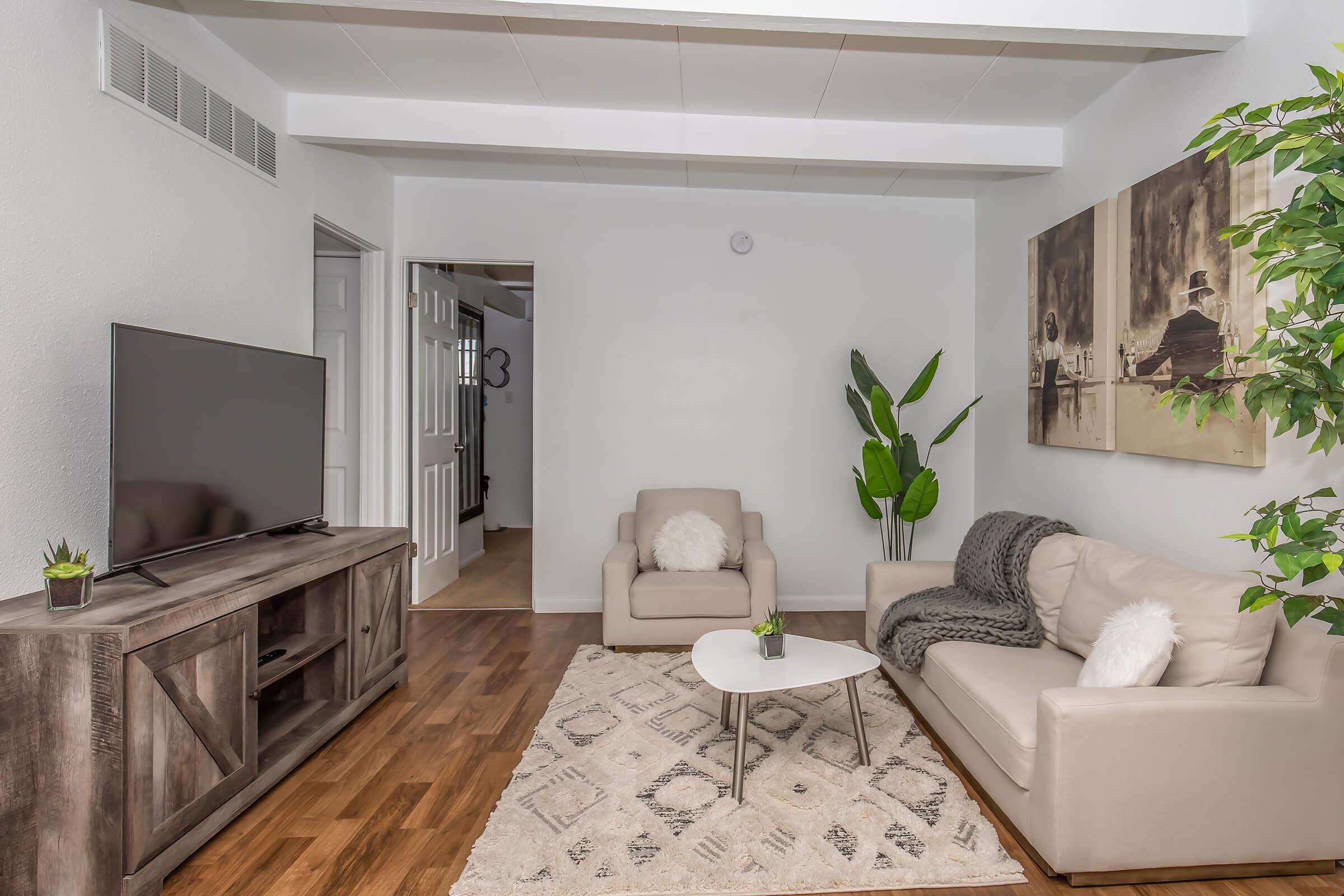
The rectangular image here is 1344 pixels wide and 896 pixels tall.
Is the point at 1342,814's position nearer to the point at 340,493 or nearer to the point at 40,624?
the point at 40,624

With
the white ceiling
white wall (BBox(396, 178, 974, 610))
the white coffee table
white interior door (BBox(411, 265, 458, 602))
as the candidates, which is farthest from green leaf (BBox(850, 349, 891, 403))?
white interior door (BBox(411, 265, 458, 602))

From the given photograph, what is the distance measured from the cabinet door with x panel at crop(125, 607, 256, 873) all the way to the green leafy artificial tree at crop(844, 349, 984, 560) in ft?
9.41

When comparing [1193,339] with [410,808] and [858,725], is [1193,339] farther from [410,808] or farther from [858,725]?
[410,808]

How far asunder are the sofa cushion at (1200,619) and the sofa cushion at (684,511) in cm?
191

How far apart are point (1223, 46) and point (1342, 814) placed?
7.64 feet

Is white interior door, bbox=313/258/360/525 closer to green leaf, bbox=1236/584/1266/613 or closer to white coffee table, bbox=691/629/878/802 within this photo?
white coffee table, bbox=691/629/878/802

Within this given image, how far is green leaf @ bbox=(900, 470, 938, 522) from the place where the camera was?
3.58 m

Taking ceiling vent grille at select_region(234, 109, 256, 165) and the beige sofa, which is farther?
ceiling vent grille at select_region(234, 109, 256, 165)

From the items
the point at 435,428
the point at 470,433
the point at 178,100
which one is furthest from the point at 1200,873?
the point at 470,433

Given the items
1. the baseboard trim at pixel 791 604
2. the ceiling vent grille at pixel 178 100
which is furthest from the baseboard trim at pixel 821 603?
the ceiling vent grille at pixel 178 100

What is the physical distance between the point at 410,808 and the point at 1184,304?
10.1ft

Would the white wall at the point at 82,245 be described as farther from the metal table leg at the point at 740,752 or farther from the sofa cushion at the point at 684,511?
the sofa cushion at the point at 684,511

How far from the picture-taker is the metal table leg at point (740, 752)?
2.05 metres

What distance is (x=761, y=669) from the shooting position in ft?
7.23
